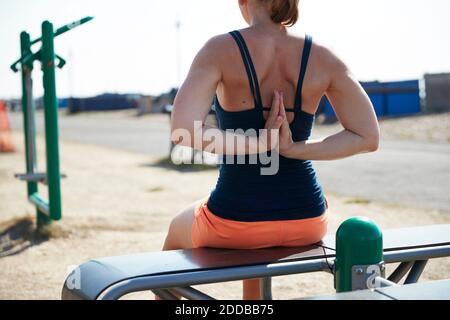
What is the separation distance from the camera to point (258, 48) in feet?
7.02

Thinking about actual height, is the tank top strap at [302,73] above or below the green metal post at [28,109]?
above

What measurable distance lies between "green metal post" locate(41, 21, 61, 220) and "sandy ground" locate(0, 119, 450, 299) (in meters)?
0.42

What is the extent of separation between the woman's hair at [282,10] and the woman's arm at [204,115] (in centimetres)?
22

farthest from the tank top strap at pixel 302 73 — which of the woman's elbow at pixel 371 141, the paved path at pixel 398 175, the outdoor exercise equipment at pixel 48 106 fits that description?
the paved path at pixel 398 175

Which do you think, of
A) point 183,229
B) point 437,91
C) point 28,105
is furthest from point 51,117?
point 437,91

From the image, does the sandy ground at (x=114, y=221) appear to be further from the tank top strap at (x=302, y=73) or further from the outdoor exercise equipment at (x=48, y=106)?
the tank top strap at (x=302, y=73)

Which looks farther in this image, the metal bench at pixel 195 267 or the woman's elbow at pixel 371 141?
the woman's elbow at pixel 371 141

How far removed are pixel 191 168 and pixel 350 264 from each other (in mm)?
8250

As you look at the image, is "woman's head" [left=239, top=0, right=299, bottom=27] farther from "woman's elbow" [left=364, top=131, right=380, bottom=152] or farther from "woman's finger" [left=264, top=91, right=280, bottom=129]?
"woman's elbow" [left=364, top=131, right=380, bottom=152]

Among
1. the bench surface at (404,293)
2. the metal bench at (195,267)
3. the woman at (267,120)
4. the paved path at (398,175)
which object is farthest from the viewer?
the paved path at (398,175)

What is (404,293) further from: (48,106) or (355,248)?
(48,106)

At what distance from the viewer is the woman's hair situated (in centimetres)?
217

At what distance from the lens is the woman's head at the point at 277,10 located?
2168 millimetres
